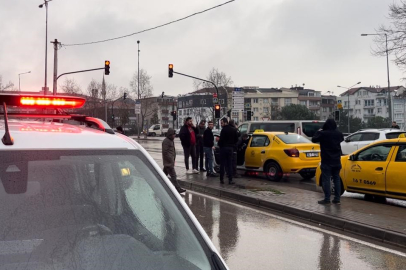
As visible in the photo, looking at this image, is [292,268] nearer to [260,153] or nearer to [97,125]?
[97,125]

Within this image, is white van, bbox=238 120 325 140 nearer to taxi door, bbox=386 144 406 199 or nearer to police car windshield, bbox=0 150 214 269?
taxi door, bbox=386 144 406 199

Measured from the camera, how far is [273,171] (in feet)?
42.5

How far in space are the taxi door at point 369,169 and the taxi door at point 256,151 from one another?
3817 mm

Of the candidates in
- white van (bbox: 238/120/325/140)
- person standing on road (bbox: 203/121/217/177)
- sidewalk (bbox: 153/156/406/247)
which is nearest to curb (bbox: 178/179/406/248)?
sidewalk (bbox: 153/156/406/247)

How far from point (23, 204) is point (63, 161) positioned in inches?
11.0

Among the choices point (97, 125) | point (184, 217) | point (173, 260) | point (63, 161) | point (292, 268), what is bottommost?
point (292, 268)

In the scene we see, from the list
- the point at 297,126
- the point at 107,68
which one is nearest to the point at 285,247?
the point at 297,126

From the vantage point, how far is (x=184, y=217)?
86.1 inches

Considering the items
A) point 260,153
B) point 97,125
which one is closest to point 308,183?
point 260,153

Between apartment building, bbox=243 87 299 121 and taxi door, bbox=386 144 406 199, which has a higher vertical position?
apartment building, bbox=243 87 299 121

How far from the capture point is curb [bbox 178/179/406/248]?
6512 mm

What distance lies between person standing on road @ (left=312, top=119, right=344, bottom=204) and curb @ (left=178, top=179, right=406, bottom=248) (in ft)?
2.88

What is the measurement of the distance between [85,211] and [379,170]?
7.84 m

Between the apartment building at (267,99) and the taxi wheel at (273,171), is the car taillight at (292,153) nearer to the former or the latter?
the taxi wheel at (273,171)
